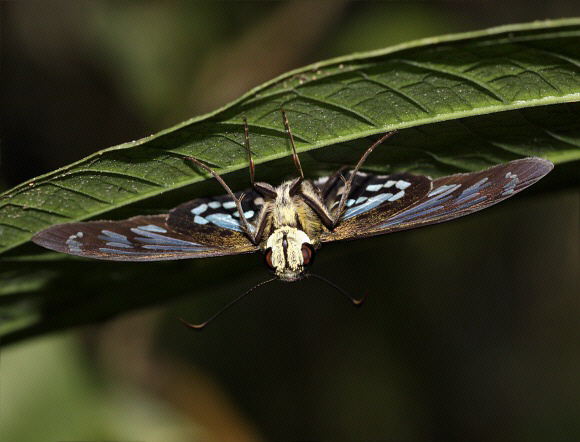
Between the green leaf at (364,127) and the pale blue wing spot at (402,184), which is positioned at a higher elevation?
the pale blue wing spot at (402,184)

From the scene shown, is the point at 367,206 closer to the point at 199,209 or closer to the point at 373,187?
the point at 373,187

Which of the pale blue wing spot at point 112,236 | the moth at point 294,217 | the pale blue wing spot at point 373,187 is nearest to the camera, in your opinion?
the moth at point 294,217

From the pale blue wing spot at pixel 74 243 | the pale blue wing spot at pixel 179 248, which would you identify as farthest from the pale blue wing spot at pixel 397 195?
the pale blue wing spot at pixel 74 243

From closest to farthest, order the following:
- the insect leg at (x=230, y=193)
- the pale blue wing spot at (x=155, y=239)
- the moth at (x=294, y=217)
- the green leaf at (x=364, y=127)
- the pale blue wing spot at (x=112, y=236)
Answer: the green leaf at (x=364, y=127)
the insect leg at (x=230, y=193)
the moth at (x=294, y=217)
the pale blue wing spot at (x=112, y=236)
the pale blue wing spot at (x=155, y=239)

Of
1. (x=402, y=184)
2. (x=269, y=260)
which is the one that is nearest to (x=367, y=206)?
(x=402, y=184)

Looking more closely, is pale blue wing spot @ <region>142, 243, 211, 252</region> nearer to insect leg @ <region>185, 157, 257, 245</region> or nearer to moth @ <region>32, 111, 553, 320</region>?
moth @ <region>32, 111, 553, 320</region>

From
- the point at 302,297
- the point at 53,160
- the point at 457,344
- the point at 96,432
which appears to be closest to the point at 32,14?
the point at 53,160

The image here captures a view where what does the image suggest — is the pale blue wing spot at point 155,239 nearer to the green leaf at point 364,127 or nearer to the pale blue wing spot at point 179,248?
the pale blue wing spot at point 179,248

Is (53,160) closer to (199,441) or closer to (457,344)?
(199,441)
